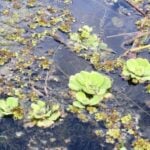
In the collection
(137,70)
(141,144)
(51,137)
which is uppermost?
(137,70)

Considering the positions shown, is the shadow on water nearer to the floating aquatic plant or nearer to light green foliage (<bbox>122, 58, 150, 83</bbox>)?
the floating aquatic plant

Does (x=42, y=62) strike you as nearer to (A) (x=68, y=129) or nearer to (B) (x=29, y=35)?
(B) (x=29, y=35)

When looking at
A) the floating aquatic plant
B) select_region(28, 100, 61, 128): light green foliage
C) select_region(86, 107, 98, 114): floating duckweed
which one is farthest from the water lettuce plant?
the floating aquatic plant

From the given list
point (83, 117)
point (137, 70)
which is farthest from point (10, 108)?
point (137, 70)

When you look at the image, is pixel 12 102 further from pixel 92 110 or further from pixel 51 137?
pixel 92 110

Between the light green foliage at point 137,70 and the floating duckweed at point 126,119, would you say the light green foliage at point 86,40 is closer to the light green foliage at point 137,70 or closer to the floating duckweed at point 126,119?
the light green foliage at point 137,70
